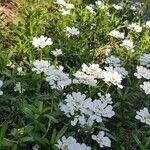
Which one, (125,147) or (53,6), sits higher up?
(53,6)

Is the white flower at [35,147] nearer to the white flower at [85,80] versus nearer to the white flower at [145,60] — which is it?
Result: the white flower at [85,80]

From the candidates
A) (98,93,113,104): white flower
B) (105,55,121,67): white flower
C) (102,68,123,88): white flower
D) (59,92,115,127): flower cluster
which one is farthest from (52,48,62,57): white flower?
(59,92,115,127): flower cluster

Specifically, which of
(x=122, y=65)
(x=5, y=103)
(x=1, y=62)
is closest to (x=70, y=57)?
(x=122, y=65)

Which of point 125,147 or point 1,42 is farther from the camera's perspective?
point 1,42

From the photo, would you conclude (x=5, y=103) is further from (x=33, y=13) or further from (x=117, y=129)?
(x=33, y=13)

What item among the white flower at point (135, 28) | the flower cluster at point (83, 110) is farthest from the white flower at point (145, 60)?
the flower cluster at point (83, 110)

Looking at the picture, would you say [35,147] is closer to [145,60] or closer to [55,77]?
[55,77]

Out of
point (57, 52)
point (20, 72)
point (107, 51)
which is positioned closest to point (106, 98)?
point (20, 72)

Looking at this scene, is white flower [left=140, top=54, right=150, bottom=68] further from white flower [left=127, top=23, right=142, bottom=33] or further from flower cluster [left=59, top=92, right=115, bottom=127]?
flower cluster [left=59, top=92, right=115, bottom=127]
